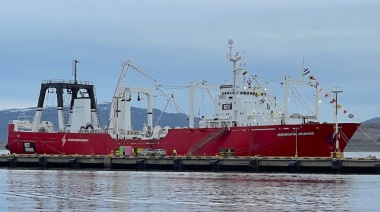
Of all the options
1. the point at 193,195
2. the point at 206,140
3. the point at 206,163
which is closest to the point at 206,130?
the point at 206,140

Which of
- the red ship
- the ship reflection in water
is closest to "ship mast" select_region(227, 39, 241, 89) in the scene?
the red ship

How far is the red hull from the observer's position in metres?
79.0

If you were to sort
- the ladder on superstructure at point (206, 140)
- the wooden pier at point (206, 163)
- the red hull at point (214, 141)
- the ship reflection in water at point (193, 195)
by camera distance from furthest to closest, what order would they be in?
the ladder on superstructure at point (206, 140)
the red hull at point (214, 141)
the wooden pier at point (206, 163)
the ship reflection in water at point (193, 195)

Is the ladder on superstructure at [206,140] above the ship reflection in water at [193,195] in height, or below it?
above

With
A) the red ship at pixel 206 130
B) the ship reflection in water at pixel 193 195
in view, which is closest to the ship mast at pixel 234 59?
the red ship at pixel 206 130

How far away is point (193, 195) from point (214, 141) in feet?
147

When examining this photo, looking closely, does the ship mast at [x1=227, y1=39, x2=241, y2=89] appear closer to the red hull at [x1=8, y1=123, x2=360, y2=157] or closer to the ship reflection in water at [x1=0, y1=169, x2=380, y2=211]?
the red hull at [x1=8, y1=123, x2=360, y2=157]

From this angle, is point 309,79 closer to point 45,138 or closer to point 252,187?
point 45,138

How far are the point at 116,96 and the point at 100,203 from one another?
64.4 m

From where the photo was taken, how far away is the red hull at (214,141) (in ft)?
259

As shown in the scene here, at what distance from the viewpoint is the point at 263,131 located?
81.4 meters

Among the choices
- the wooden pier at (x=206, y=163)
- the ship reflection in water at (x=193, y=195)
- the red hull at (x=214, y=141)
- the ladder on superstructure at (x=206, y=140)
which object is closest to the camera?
the ship reflection in water at (x=193, y=195)

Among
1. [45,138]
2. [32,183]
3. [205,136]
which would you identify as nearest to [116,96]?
[45,138]

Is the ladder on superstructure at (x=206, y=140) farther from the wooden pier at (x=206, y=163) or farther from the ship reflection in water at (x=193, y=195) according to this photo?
the ship reflection in water at (x=193, y=195)
